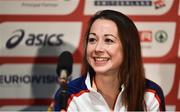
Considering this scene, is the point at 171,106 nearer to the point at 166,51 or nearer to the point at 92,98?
the point at 166,51

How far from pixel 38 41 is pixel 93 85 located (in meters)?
0.92

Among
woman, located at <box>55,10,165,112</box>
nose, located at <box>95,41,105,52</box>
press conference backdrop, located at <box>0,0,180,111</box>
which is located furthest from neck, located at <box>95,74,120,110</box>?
press conference backdrop, located at <box>0,0,180,111</box>

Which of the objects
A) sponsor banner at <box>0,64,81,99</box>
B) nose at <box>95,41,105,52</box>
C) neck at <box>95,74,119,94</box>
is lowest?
sponsor banner at <box>0,64,81,99</box>

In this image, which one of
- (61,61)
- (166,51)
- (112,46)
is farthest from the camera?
(166,51)

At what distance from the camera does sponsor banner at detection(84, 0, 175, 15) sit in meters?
1.81

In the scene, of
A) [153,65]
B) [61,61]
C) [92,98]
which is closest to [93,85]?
[92,98]

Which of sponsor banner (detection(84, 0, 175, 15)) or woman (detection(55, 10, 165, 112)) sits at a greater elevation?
sponsor banner (detection(84, 0, 175, 15))

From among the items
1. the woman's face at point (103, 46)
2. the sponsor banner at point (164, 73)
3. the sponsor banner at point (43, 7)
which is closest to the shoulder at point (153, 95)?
the woman's face at point (103, 46)

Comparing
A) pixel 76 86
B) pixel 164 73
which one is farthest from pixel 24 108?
pixel 76 86

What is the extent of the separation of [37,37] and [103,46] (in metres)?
1.01

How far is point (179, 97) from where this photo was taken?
5.98 feet

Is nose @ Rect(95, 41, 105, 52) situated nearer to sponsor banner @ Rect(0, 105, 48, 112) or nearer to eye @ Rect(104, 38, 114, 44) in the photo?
eye @ Rect(104, 38, 114, 44)

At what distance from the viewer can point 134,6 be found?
71.6 inches

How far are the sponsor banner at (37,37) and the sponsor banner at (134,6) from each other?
0.43ft
